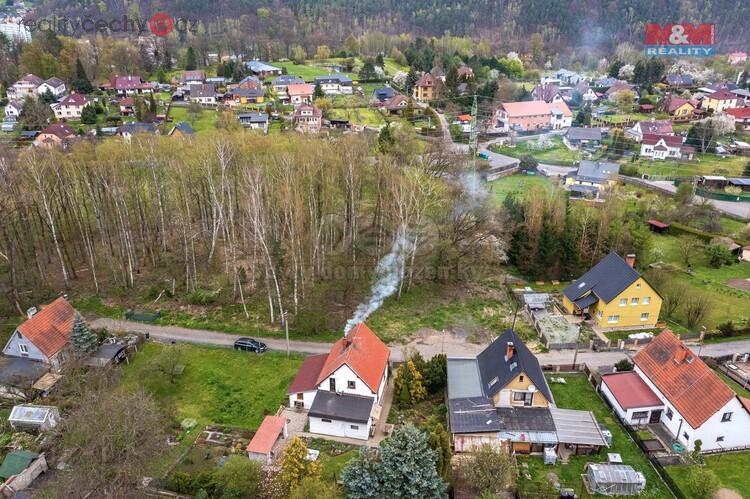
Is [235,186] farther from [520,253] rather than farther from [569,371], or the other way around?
[569,371]

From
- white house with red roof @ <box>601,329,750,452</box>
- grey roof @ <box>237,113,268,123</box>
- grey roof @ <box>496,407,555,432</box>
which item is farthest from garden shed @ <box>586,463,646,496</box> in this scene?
grey roof @ <box>237,113,268,123</box>

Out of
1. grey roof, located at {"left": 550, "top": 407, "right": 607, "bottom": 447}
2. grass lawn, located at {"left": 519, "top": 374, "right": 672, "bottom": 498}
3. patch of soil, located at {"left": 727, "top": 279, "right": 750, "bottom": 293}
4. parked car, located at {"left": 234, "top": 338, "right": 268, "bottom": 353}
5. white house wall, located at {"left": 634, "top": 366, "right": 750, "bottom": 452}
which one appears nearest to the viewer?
grass lawn, located at {"left": 519, "top": 374, "right": 672, "bottom": 498}

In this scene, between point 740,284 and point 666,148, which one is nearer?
point 740,284

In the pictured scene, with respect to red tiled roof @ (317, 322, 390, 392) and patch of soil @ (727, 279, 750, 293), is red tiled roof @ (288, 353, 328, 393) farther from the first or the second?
patch of soil @ (727, 279, 750, 293)

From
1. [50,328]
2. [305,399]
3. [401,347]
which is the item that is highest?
[50,328]

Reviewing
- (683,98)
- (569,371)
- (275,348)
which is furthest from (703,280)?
(683,98)

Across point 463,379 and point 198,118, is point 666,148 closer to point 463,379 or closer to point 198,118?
point 463,379
